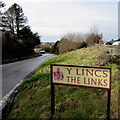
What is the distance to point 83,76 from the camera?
3.37 meters

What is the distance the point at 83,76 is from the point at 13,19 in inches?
1207

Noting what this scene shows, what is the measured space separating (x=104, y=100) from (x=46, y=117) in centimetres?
156

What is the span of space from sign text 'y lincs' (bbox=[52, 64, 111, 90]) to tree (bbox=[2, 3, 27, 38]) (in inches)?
1138

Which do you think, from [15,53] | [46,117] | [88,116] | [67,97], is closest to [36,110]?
[46,117]

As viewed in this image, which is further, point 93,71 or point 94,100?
point 94,100

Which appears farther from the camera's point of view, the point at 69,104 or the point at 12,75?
the point at 12,75

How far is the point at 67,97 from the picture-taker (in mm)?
4359

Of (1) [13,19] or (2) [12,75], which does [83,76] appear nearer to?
(2) [12,75]

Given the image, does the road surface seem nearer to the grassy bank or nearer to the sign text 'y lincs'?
the grassy bank

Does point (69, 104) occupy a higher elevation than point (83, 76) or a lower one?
lower

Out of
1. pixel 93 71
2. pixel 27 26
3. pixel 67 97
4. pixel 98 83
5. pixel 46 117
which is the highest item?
pixel 27 26

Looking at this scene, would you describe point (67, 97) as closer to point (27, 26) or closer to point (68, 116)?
point (68, 116)

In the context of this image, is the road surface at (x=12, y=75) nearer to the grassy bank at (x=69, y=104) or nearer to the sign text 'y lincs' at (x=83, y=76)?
the grassy bank at (x=69, y=104)

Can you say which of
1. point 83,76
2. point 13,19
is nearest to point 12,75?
point 83,76
